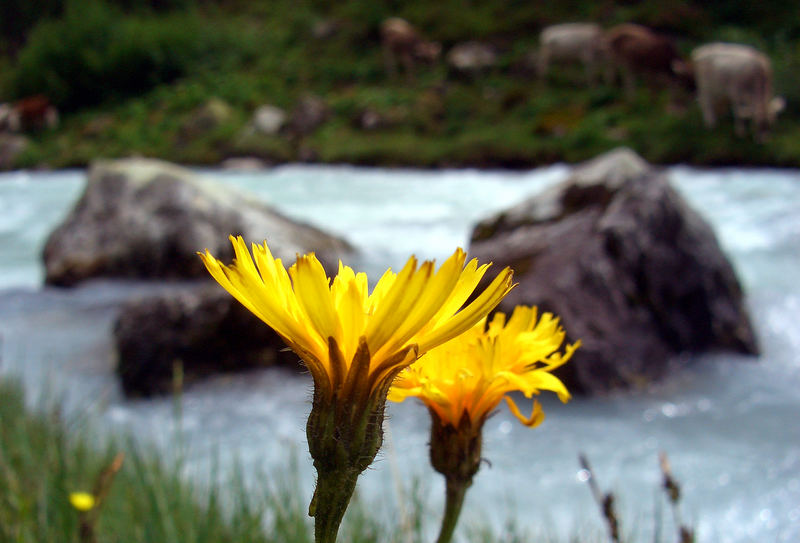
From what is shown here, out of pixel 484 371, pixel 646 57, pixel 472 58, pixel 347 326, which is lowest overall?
pixel 472 58

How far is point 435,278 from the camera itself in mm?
386

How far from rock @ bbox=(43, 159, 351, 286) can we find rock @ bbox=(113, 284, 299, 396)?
1246mm

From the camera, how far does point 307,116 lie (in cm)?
1283

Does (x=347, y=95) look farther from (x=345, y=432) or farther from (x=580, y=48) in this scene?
(x=345, y=432)

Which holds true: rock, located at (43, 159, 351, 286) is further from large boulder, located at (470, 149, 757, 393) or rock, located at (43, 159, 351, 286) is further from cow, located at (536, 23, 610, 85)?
cow, located at (536, 23, 610, 85)

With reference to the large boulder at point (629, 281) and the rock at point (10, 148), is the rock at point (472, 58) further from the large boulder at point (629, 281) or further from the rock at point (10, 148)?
the large boulder at point (629, 281)

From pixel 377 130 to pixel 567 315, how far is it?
9196 millimetres

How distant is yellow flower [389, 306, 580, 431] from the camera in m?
0.59

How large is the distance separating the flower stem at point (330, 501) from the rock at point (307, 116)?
12.4 m

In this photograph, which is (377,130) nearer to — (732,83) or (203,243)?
(732,83)

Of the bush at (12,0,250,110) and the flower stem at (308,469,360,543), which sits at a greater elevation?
the flower stem at (308,469,360,543)

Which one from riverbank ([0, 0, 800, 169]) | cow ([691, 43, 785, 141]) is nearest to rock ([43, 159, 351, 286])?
riverbank ([0, 0, 800, 169])

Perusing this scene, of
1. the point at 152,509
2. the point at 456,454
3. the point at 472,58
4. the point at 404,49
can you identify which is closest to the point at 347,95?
the point at 404,49

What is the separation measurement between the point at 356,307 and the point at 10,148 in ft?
51.2
